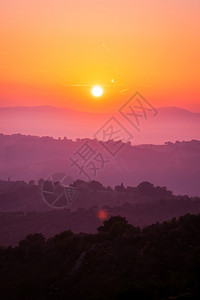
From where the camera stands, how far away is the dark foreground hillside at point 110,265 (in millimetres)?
21484

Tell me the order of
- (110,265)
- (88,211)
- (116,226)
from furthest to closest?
1. (88,211)
2. (116,226)
3. (110,265)

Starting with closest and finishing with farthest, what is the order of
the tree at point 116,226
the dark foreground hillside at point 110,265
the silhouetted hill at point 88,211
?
1. the dark foreground hillside at point 110,265
2. the tree at point 116,226
3. the silhouetted hill at point 88,211

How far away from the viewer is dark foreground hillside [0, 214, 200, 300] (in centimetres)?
2148

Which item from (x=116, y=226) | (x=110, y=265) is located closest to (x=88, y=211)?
(x=116, y=226)

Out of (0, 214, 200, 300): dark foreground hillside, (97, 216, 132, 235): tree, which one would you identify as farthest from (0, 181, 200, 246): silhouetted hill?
(0, 214, 200, 300): dark foreground hillside

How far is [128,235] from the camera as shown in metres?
31.4

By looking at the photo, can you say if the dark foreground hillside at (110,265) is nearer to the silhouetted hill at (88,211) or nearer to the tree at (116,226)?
the tree at (116,226)

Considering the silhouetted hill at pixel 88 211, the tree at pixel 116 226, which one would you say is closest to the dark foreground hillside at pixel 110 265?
the tree at pixel 116 226

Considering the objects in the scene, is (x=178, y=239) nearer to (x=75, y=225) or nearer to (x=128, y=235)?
(x=128, y=235)

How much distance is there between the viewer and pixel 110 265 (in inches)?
1053

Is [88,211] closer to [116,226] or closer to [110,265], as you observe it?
[116,226]

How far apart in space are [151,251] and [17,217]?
57.9 m

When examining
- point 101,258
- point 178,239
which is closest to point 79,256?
point 101,258

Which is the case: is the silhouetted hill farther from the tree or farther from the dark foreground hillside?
the dark foreground hillside
